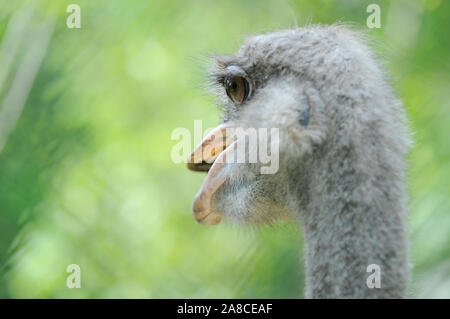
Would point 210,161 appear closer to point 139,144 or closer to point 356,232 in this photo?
point 356,232

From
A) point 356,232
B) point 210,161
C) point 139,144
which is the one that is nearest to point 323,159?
point 356,232

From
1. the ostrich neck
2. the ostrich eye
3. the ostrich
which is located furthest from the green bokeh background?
the ostrich neck

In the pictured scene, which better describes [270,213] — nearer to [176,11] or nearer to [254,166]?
[254,166]

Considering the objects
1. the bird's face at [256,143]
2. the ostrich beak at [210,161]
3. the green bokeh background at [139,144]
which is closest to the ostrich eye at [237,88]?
the bird's face at [256,143]

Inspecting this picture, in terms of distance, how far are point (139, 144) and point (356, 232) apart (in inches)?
89.6

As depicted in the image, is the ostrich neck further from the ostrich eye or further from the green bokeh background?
the green bokeh background

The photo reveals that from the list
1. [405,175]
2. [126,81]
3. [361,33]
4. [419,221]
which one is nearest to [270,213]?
[405,175]

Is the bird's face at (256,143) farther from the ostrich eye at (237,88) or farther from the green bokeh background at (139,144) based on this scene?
the green bokeh background at (139,144)

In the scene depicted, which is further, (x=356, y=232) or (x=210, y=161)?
(x=210, y=161)

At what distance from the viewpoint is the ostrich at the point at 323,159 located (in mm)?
1624

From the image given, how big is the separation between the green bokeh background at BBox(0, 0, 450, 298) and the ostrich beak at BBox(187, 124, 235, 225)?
0.88 m

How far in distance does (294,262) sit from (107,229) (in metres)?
1.02

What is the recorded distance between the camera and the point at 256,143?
1.85 meters

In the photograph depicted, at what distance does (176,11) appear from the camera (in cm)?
401
